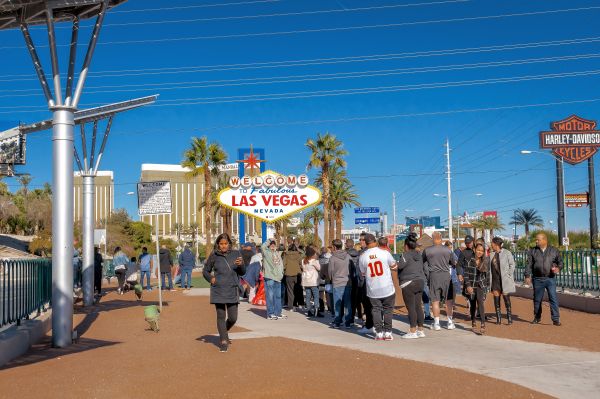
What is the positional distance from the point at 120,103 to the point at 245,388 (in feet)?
40.0

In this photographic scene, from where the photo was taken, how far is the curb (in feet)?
30.0

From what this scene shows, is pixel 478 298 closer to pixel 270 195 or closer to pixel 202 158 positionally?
pixel 270 195

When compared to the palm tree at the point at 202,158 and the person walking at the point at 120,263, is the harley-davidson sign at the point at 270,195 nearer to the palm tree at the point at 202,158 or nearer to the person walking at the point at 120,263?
the person walking at the point at 120,263

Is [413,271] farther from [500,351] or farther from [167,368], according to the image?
[167,368]

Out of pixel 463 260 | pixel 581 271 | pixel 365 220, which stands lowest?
pixel 581 271

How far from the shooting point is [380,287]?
11.2 metres

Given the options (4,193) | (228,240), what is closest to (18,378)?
(228,240)

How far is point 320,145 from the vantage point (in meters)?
50.8

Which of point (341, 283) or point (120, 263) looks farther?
point (120, 263)

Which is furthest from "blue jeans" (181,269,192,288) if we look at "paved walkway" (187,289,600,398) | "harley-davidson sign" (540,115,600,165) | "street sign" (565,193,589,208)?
"street sign" (565,193,589,208)

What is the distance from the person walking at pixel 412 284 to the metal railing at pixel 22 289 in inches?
255

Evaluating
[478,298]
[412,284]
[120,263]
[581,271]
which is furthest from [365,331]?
[120,263]

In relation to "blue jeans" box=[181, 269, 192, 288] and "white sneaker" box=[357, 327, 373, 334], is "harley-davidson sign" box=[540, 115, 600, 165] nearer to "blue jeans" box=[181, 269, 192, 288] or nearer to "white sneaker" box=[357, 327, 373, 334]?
"blue jeans" box=[181, 269, 192, 288]

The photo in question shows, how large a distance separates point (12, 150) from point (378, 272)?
2992 cm
